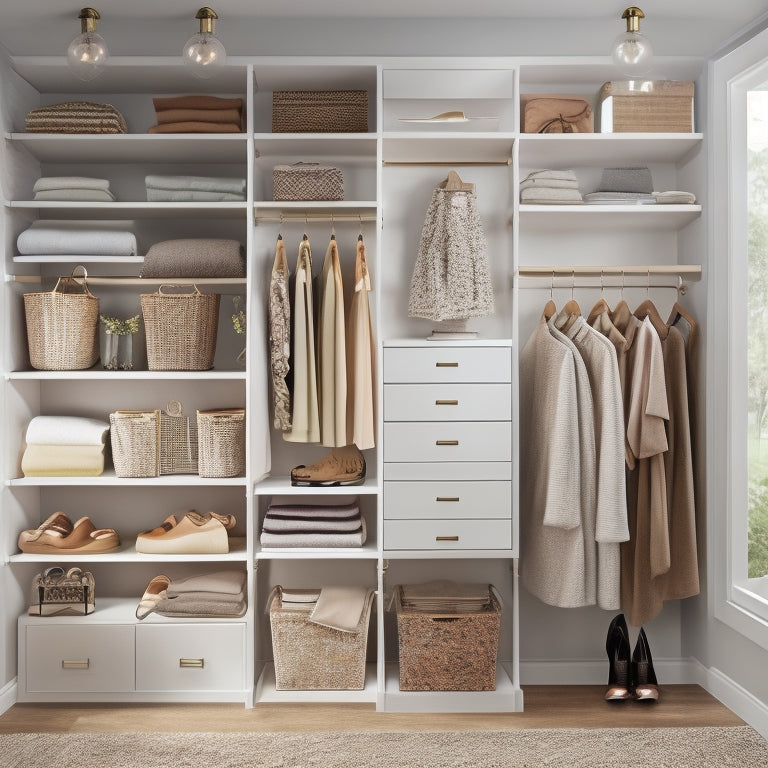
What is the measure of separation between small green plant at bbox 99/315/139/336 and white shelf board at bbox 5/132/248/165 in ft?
2.26

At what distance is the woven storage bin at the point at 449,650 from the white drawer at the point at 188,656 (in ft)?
2.17

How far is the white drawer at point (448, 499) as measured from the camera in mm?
3025

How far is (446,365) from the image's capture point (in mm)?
3025

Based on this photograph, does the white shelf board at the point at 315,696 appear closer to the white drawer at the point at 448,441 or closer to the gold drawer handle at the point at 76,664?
the gold drawer handle at the point at 76,664

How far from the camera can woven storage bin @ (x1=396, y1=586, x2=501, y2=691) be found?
300 centimetres

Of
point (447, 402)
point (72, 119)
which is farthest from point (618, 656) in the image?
point (72, 119)

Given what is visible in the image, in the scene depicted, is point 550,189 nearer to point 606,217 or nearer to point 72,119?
point 606,217

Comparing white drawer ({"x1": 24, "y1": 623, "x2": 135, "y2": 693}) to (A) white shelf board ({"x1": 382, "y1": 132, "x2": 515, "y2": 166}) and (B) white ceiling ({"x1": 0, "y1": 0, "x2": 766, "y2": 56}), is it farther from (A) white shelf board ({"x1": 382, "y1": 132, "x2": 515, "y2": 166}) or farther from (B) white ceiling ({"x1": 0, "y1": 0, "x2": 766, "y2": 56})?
(B) white ceiling ({"x1": 0, "y1": 0, "x2": 766, "y2": 56})

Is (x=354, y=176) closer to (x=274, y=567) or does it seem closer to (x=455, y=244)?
(x=455, y=244)

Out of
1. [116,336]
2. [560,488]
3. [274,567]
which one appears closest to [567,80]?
[560,488]

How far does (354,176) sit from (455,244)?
0.65 m

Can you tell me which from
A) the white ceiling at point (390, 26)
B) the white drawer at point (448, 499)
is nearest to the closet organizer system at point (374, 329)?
the white drawer at point (448, 499)

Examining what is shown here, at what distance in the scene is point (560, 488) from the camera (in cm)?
295

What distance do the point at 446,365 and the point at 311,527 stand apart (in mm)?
842
